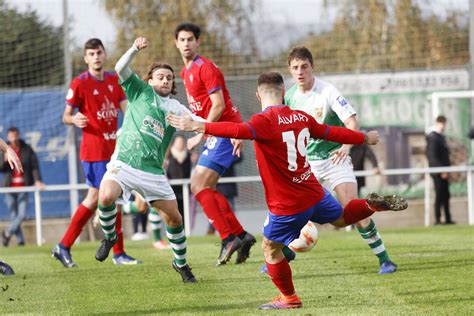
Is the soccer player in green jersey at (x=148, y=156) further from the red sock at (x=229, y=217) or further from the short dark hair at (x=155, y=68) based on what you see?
the red sock at (x=229, y=217)

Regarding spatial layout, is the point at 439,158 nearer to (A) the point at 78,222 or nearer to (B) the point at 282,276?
(A) the point at 78,222

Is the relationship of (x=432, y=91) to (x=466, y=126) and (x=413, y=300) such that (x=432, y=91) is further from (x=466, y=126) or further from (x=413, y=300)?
(x=413, y=300)

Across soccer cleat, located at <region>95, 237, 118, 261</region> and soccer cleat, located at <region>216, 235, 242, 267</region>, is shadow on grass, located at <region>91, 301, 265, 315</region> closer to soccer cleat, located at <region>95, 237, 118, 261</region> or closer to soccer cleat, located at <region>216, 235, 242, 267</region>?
soccer cleat, located at <region>95, 237, 118, 261</region>

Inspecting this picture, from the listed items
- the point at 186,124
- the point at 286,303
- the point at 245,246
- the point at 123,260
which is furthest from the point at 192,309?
the point at 123,260

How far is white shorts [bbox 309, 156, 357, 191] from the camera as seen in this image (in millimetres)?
9250

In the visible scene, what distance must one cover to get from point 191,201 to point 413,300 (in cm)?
1071

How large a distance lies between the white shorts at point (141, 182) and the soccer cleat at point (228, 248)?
130 cm

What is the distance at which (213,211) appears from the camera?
399 inches

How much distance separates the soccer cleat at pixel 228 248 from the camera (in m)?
9.83

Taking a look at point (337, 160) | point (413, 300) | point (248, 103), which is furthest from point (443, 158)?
point (413, 300)

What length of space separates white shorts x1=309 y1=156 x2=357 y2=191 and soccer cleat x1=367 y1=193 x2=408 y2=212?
1.74 m

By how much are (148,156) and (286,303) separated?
2252 mm

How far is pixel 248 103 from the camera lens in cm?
2069

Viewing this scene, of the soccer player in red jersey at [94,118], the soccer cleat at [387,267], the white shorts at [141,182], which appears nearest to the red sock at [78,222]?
the soccer player in red jersey at [94,118]
